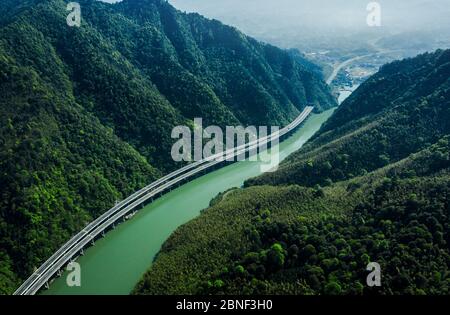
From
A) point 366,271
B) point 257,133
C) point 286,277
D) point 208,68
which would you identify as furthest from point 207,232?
point 208,68

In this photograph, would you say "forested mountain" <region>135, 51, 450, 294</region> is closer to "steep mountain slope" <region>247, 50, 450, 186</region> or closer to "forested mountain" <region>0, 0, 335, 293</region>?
"steep mountain slope" <region>247, 50, 450, 186</region>

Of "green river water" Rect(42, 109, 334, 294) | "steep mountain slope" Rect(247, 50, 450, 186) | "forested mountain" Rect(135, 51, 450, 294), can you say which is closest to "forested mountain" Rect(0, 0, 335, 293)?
"green river water" Rect(42, 109, 334, 294)

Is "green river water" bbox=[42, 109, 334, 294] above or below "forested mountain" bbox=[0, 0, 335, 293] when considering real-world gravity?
below

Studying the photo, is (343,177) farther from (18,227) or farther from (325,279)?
(18,227)

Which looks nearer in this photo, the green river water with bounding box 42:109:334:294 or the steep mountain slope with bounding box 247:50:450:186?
the green river water with bounding box 42:109:334:294

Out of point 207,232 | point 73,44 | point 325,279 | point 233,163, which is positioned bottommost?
point 325,279

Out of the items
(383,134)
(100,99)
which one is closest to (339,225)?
(383,134)
